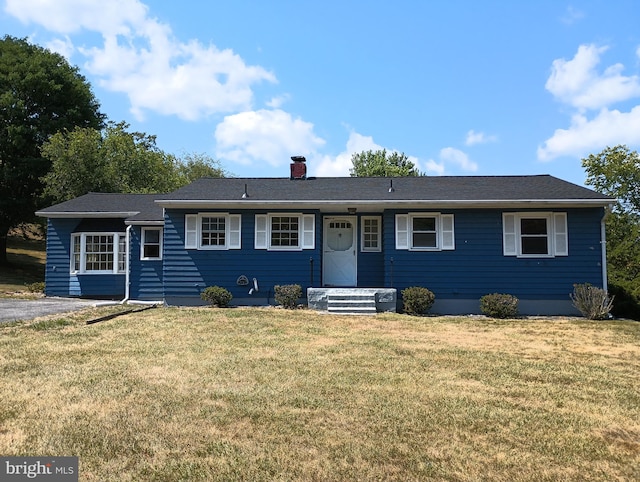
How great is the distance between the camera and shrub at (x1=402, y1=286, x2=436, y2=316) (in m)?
12.3

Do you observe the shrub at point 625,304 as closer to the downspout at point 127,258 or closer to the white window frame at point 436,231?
the white window frame at point 436,231

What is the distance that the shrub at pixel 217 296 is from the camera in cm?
1288

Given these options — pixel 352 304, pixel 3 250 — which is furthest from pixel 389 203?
pixel 3 250

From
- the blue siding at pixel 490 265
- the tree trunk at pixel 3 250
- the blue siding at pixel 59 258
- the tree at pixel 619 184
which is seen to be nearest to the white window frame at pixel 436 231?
the blue siding at pixel 490 265

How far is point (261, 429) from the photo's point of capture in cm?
376

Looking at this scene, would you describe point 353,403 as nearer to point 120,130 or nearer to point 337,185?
point 337,185

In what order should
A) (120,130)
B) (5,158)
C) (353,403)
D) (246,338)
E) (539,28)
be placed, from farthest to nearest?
(120,130) < (5,158) < (539,28) < (246,338) < (353,403)

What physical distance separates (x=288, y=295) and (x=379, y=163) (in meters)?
38.5

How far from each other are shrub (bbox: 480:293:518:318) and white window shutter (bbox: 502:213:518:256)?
1.40 m

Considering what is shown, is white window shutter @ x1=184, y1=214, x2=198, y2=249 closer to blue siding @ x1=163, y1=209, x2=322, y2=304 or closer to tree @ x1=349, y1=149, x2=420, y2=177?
blue siding @ x1=163, y1=209, x2=322, y2=304

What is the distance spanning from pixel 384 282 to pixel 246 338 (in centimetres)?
644

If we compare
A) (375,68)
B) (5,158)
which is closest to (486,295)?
(375,68)

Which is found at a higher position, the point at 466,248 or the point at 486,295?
the point at 466,248

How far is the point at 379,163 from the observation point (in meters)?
49.2
